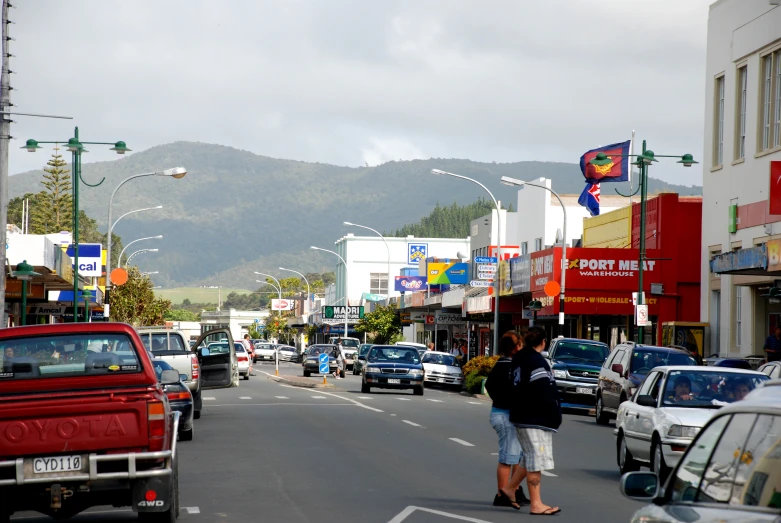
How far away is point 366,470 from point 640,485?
10.4 m

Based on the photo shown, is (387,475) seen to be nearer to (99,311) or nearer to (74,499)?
(74,499)

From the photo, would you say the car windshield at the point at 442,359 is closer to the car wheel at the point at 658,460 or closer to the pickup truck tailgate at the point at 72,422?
the car wheel at the point at 658,460

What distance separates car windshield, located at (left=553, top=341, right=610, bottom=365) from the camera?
32594 mm

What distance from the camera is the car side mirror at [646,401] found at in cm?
1521

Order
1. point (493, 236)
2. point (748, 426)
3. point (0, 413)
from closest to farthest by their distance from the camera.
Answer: point (748, 426) → point (0, 413) → point (493, 236)

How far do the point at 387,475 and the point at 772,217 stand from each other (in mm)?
21254

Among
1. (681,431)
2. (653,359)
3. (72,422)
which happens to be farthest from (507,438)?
(653,359)

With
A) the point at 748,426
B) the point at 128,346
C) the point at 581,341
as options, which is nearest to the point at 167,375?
the point at 128,346

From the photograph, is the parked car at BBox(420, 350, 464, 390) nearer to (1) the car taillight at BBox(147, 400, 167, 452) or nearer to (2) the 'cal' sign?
(2) the 'cal' sign

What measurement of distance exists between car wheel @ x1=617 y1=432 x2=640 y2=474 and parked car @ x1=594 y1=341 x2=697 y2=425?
24.2 feet

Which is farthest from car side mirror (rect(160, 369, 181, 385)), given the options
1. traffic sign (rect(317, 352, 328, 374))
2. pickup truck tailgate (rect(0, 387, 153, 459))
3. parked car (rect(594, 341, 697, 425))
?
traffic sign (rect(317, 352, 328, 374))

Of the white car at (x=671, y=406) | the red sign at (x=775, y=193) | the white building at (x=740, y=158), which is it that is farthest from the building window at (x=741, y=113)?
the white car at (x=671, y=406)

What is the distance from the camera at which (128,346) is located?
1040 cm

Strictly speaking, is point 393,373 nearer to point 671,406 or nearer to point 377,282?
point 671,406
